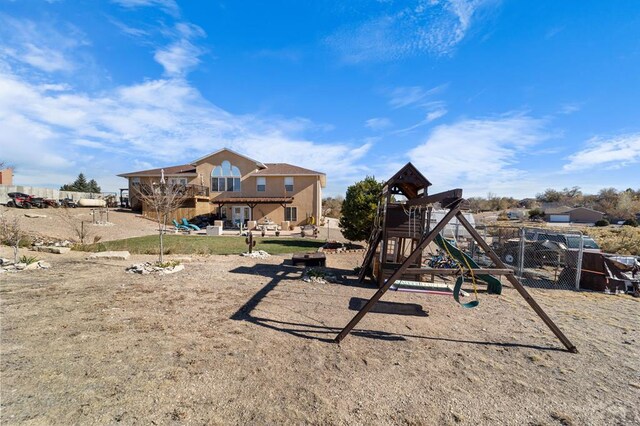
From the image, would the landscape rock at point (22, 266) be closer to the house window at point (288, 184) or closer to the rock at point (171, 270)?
the rock at point (171, 270)

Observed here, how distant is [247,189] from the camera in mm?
Result: 33094

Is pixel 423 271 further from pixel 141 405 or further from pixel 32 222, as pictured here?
pixel 32 222

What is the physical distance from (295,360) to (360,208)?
13510 millimetres

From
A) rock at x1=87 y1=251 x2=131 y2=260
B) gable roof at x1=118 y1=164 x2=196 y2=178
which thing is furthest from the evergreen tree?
rock at x1=87 y1=251 x2=131 y2=260

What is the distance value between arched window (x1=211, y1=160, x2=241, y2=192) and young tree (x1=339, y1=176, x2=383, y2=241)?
19033mm

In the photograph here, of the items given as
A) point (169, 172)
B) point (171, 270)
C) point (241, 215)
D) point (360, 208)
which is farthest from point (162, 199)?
point (169, 172)

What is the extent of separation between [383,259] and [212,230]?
19.5m

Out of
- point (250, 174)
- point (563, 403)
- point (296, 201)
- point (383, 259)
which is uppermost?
point (250, 174)

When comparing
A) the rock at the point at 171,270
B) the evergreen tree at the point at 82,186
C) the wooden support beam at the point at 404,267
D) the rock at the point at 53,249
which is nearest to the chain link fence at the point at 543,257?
the wooden support beam at the point at 404,267

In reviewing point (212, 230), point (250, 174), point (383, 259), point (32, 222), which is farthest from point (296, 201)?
point (383, 259)

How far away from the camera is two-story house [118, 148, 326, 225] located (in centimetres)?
3162

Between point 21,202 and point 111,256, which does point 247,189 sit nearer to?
point 21,202

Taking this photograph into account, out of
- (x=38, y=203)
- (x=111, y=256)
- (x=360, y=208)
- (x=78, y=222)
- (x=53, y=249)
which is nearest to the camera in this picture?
(x=111, y=256)

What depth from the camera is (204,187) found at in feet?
108
